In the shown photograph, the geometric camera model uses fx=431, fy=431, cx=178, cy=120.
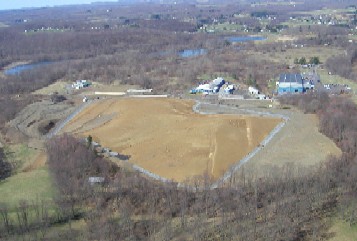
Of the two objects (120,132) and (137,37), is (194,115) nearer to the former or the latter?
(120,132)

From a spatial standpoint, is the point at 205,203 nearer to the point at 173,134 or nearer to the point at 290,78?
the point at 173,134

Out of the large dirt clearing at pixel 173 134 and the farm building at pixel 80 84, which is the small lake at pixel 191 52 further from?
the large dirt clearing at pixel 173 134

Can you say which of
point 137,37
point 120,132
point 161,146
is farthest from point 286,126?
point 137,37

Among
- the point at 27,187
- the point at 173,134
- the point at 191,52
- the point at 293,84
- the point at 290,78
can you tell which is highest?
the point at 191,52

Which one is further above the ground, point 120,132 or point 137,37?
point 137,37

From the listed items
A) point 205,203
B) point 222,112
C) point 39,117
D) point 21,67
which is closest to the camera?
point 205,203

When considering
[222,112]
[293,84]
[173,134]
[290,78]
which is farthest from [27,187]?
[290,78]

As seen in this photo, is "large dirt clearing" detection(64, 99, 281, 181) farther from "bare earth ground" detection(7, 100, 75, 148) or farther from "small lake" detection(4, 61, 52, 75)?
"small lake" detection(4, 61, 52, 75)
